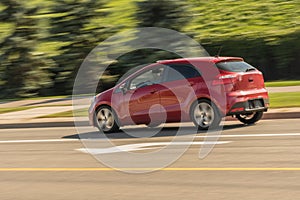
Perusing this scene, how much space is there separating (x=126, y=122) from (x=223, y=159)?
5259mm

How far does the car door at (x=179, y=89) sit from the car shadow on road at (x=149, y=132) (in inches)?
15.0

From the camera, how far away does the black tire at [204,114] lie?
1442 cm

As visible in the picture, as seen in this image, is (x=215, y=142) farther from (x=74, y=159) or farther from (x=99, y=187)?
(x=99, y=187)

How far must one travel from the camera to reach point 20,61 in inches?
1155

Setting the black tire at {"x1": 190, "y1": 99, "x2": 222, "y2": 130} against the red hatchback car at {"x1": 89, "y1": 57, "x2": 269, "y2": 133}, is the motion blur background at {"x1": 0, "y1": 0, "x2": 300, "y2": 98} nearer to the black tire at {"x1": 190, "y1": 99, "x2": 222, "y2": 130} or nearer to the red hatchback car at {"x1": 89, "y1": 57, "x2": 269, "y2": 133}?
the red hatchback car at {"x1": 89, "y1": 57, "x2": 269, "y2": 133}

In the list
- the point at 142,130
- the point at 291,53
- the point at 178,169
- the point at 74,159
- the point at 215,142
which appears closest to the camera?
the point at 178,169

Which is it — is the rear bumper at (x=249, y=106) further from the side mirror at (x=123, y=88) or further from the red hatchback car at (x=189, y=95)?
the side mirror at (x=123, y=88)

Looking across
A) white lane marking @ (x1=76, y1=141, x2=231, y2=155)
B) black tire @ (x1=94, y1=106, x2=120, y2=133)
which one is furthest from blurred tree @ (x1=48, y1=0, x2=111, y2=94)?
white lane marking @ (x1=76, y1=141, x2=231, y2=155)

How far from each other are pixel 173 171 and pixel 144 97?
18.0 feet

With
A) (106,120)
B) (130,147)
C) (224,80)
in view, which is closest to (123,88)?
Answer: (106,120)

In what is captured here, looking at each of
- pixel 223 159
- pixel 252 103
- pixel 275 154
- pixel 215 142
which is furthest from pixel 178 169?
pixel 252 103

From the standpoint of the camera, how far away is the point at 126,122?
15688 millimetres

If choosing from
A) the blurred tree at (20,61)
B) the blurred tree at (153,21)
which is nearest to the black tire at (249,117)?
the blurred tree at (153,21)

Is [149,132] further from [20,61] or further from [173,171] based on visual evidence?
[20,61]
